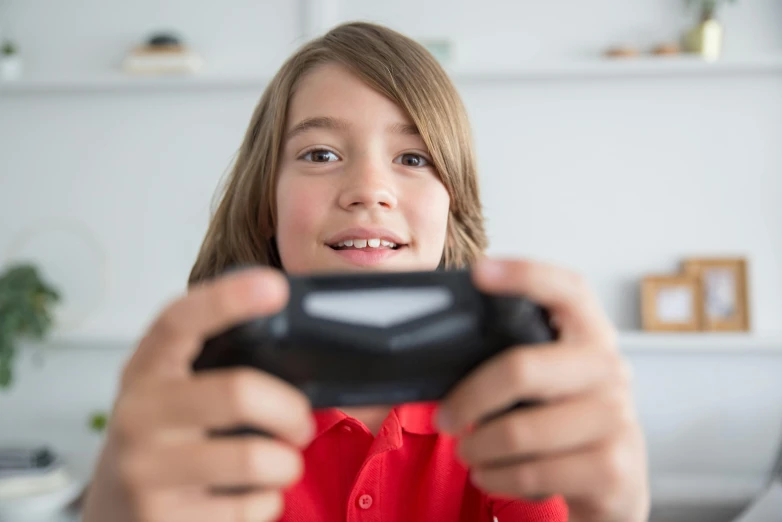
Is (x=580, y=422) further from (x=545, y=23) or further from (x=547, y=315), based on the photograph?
(x=545, y=23)

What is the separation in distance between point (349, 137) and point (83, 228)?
1894mm

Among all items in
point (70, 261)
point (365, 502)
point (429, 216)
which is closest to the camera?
point (365, 502)

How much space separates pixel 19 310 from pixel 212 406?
6.90ft

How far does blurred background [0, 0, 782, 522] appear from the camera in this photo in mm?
2188

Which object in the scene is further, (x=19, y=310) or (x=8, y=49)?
(x=8, y=49)

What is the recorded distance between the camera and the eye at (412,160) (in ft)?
2.91

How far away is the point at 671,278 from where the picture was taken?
2.15m

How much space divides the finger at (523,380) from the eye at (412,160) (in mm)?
505

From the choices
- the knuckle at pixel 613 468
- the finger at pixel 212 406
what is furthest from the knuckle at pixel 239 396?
the knuckle at pixel 613 468

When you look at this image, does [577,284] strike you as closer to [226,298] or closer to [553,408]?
[553,408]

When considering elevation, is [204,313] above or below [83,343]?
above

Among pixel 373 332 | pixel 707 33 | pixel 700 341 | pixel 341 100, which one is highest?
pixel 707 33

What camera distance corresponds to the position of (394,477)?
82cm

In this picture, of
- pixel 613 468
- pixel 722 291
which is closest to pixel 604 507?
pixel 613 468
